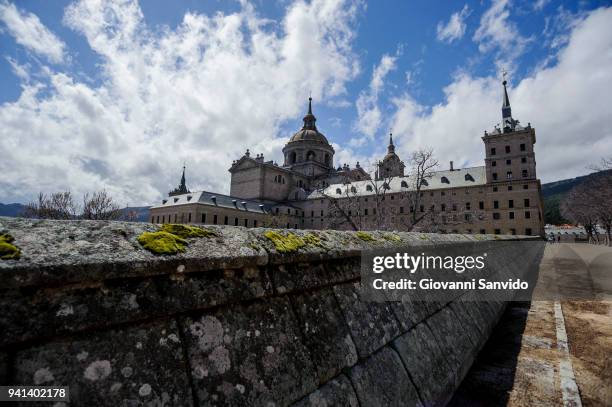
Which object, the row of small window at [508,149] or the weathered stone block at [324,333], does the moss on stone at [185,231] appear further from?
the row of small window at [508,149]

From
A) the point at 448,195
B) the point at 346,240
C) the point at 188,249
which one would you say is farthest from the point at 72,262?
the point at 448,195

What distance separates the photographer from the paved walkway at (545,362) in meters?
2.35

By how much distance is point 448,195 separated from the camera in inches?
2347

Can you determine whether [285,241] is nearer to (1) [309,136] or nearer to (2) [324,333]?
(2) [324,333]

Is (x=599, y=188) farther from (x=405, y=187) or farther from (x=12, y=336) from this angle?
(x=12, y=336)

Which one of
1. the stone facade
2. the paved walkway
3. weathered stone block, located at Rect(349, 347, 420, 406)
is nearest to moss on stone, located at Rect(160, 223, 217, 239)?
weathered stone block, located at Rect(349, 347, 420, 406)

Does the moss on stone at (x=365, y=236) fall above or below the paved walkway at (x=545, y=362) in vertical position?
above

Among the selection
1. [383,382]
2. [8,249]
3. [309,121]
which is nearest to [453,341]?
[383,382]

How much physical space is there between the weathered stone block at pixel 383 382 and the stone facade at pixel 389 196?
38.9m

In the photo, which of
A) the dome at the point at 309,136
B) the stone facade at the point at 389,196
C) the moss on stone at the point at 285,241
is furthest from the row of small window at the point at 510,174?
the moss on stone at the point at 285,241

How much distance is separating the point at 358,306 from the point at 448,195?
64264mm

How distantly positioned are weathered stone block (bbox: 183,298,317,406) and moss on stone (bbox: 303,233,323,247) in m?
0.60

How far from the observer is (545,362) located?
295 cm

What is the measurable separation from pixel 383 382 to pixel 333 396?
17.3 inches
